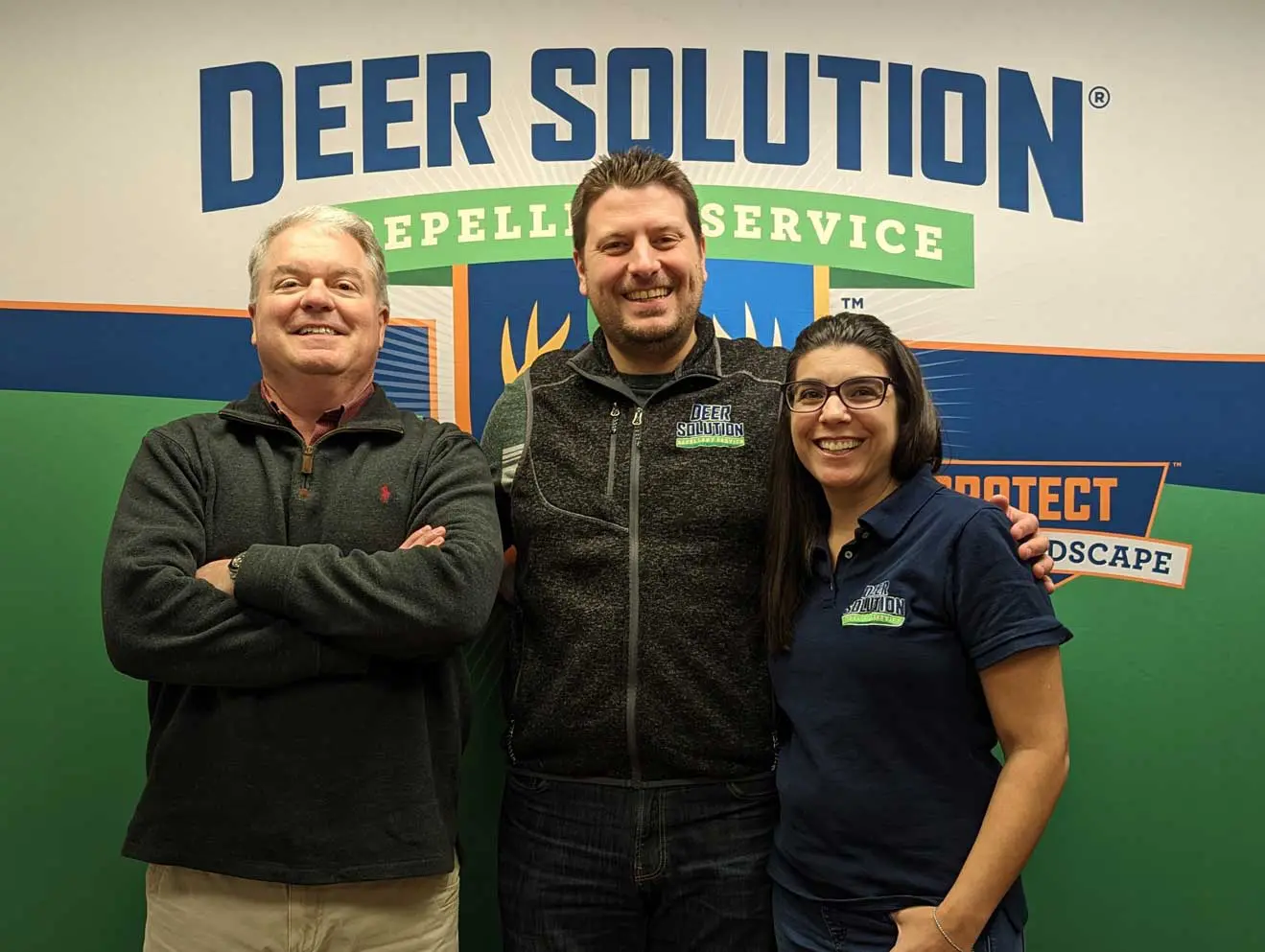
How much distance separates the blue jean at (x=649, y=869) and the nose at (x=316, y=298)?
98 centimetres

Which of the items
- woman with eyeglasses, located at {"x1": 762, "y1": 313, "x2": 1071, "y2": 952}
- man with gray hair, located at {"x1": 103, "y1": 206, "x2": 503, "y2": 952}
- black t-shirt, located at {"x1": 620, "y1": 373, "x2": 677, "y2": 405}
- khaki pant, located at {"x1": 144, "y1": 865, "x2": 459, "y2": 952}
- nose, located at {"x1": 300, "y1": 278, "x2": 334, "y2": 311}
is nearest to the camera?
woman with eyeglasses, located at {"x1": 762, "y1": 313, "x2": 1071, "y2": 952}

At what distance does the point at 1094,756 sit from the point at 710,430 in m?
1.30

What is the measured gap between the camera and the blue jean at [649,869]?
174cm

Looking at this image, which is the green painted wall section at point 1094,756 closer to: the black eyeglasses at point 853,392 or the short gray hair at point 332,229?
the short gray hair at point 332,229

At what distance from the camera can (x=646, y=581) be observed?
5.74ft

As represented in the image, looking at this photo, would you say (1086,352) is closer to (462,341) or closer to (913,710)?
(913,710)

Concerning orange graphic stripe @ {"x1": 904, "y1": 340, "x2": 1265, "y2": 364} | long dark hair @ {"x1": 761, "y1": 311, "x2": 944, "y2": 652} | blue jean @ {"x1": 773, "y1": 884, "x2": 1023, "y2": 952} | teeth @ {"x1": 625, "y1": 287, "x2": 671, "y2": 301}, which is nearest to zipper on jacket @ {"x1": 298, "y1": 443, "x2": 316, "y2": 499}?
teeth @ {"x1": 625, "y1": 287, "x2": 671, "y2": 301}

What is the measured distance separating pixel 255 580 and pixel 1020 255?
6.10ft

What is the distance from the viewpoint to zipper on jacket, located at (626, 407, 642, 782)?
173 centimetres

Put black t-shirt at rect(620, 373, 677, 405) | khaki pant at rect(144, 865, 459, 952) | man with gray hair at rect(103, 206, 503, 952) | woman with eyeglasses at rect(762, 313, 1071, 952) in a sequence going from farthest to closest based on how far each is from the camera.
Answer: black t-shirt at rect(620, 373, 677, 405)
khaki pant at rect(144, 865, 459, 952)
man with gray hair at rect(103, 206, 503, 952)
woman with eyeglasses at rect(762, 313, 1071, 952)

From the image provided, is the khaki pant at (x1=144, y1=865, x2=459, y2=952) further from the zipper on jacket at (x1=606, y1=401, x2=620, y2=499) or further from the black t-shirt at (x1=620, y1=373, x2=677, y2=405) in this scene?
the black t-shirt at (x1=620, y1=373, x2=677, y2=405)

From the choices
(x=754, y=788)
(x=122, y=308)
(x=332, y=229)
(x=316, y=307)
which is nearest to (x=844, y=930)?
(x=754, y=788)

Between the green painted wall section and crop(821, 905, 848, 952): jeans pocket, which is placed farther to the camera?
the green painted wall section

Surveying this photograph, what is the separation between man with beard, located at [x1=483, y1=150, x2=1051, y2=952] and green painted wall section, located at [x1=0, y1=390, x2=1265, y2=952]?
0.54 m
